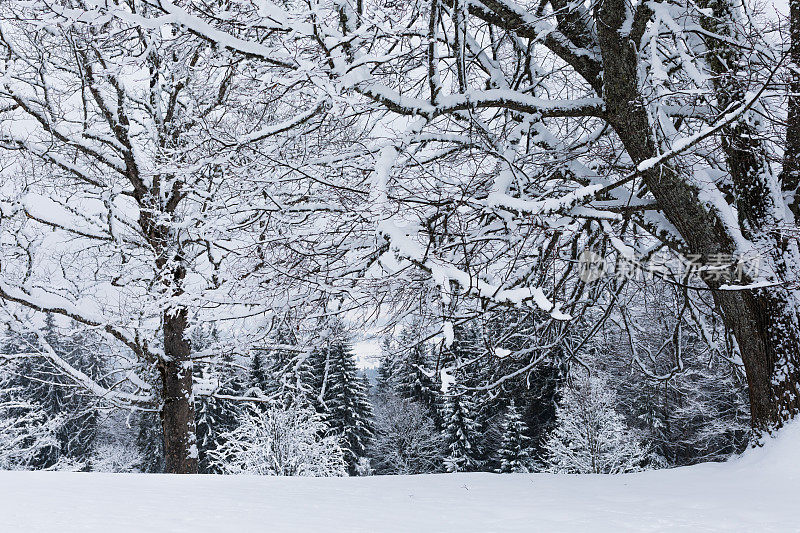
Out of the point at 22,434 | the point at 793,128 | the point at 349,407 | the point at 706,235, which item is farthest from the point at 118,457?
the point at 793,128

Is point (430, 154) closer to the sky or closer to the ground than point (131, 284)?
closer to the sky

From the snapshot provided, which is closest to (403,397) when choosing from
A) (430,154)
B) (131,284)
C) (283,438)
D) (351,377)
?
(351,377)

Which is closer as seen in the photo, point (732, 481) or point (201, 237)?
point (732, 481)

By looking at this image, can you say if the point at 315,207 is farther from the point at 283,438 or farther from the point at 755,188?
the point at 283,438

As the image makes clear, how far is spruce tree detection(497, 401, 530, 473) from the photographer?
82.0ft

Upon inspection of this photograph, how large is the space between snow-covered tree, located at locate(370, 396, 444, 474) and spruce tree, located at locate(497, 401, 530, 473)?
4.34 m

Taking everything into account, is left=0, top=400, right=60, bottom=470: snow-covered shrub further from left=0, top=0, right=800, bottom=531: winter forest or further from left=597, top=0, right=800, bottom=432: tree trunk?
left=597, top=0, right=800, bottom=432: tree trunk

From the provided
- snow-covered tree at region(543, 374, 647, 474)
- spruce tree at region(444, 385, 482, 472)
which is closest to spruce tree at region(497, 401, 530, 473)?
spruce tree at region(444, 385, 482, 472)

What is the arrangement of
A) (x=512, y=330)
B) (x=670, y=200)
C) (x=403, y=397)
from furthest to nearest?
(x=403, y=397) < (x=512, y=330) < (x=670, y=200)

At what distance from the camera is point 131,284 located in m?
7.37

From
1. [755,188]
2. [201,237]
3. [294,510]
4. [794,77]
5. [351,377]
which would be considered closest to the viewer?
[294,510]

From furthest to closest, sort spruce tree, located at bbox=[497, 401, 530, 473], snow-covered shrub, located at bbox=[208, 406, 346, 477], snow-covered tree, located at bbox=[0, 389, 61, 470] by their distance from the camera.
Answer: spruce tree, located at bbox=[497, 401, 530, 473]
snow-covered shrub, located at bbox=[208, 406, 346, 477]
snow-covered tree, located at bbox=[0, 389, 61, 470]

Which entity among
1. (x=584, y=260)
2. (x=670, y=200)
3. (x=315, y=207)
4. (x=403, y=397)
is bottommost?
(x=403, y=397)

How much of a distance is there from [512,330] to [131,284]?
5.05m
